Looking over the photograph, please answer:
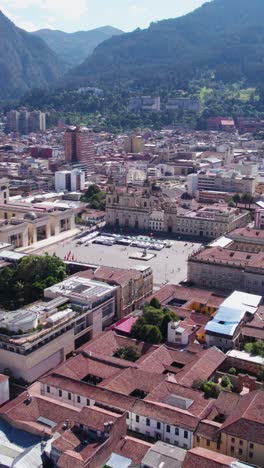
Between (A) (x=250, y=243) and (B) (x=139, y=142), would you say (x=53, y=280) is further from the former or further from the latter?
(B) (x=139, y=142)

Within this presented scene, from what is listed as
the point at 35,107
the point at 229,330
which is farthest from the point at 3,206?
the point at 35,107

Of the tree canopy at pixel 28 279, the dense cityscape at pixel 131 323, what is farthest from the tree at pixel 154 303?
the tree canopy at pixel 28 279

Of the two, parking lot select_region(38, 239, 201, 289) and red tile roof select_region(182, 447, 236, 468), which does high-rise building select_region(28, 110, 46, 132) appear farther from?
red tile roof select_region(182, 447, 236, 468)

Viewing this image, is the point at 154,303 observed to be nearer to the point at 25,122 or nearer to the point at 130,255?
the point at 130,255

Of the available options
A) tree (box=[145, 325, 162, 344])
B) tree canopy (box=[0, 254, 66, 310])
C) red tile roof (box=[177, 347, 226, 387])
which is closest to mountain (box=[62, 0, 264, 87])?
tree canopy (box=[0, 254, 66, 310])

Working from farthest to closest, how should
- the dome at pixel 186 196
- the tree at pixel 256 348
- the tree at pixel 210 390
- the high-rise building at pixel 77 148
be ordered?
the high-rise building at pixel 77 148
the dome at pixel 186 196
the tree at pixel 256 348
the tree at pixel 210 390

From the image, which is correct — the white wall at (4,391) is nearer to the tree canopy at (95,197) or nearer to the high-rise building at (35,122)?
the tree canopy at (95,197)

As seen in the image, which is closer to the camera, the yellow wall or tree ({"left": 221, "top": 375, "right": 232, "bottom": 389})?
the yellow wall
